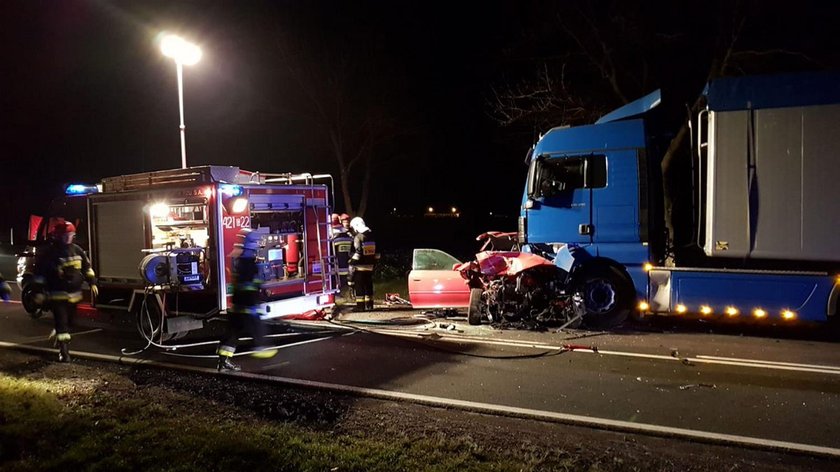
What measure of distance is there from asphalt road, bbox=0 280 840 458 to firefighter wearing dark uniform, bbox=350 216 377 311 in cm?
142

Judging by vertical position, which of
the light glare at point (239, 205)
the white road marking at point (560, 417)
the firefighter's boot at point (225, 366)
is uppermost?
the light glare at point (239, 205)

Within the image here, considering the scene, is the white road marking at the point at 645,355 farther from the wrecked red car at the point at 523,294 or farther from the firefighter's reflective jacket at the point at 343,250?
the firefighter's reflective jacket at the point at 343,250

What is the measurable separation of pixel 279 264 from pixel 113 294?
3.01 metres

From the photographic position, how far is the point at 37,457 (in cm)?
425

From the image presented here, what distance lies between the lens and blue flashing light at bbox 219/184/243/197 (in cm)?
803

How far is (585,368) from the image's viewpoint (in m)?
6.72

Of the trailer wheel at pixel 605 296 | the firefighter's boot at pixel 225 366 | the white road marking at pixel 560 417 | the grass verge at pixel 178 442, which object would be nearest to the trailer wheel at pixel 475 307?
the trailer wheel at pixel 605 296

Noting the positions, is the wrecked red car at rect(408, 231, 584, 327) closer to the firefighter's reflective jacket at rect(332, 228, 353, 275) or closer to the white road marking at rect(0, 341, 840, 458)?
the firefighter's reflective jacket at rect(332, 228, 353, 275)

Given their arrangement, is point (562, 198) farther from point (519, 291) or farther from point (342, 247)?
point (342, 247)

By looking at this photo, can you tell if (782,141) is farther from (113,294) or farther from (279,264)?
(113,294)

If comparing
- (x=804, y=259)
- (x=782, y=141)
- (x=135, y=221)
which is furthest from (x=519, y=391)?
(x=135, y=221)

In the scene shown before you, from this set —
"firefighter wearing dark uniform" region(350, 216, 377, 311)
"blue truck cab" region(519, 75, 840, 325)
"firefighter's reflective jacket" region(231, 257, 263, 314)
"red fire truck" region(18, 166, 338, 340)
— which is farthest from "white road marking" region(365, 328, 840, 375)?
"firefighter's reflective jacket" region(231, 257, 263, 314)

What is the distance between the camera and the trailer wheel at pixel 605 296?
881cm

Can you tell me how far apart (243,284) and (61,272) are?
2.76 metres
